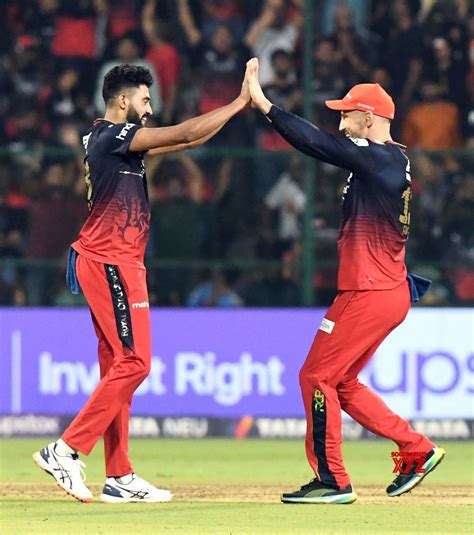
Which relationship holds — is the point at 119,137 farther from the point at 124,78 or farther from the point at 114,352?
the point at 114,352

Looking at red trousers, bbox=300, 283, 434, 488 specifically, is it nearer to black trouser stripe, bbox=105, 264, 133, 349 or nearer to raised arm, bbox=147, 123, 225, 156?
black trouser stripe, bbox=105, 264, 133, 349

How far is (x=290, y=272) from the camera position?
44.2 ft

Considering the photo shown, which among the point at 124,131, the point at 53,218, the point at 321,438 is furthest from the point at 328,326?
the point at 53,218

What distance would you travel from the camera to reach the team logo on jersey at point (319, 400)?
7.94 metres

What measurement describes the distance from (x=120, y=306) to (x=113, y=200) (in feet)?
1.77

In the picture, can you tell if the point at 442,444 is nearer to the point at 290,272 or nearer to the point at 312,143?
the point at 290,272

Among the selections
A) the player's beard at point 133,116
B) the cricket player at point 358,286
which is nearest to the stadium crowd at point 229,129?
the cricket player at point 358,286

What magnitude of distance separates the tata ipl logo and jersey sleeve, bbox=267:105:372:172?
59.4 inches

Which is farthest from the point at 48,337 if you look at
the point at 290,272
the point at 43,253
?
the point at 290,272

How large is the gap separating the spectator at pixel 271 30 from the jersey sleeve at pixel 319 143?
709 cm

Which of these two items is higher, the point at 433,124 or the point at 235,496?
the point at 433,124

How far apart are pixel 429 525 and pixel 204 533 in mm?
1089

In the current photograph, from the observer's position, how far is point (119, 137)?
789cm

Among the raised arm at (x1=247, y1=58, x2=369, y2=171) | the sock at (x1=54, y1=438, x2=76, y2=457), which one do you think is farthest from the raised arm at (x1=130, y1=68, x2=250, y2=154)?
the sock at (x1=54, y1=438, x2=76, y2=457)
